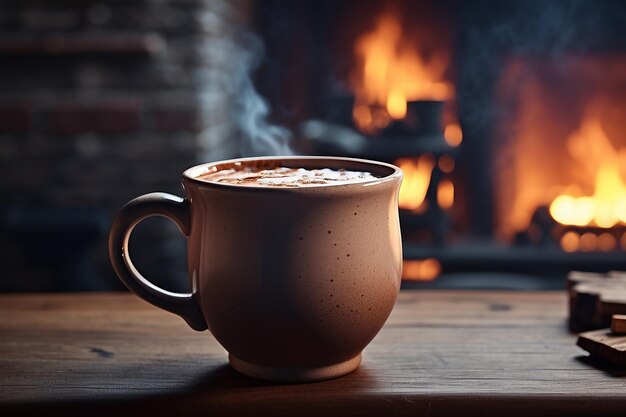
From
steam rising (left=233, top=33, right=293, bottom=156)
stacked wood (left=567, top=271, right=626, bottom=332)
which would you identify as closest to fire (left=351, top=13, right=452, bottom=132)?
steam rising (left=233, top=33, right=293, bottom=156)

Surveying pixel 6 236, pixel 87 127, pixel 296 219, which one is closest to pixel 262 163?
pixel 296 219

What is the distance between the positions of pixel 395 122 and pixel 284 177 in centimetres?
142

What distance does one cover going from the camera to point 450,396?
0.51m

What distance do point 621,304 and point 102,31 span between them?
4.30 feet

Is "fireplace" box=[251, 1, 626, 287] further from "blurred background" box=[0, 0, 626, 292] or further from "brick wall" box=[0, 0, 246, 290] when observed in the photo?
"brick wall" box=[0, 0, 246, 290]

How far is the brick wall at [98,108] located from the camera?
5.43 ft

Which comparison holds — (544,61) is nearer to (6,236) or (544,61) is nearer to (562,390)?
(6,236)

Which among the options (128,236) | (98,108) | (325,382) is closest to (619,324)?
(325,382)

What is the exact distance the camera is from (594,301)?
0.64 m

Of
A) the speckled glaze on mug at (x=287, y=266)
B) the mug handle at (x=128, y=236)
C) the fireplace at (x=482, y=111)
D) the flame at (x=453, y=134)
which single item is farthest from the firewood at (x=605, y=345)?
the flame at (x=453, y=134)

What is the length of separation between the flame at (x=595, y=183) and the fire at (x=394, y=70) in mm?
372

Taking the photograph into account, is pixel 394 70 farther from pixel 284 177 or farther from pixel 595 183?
pixel 284 177

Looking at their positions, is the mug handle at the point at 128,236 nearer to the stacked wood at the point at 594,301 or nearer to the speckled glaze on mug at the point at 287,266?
the speckled glaze on mug at the point at 287,266

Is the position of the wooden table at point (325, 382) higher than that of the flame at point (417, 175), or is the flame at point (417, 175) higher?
the wooden table at point (325, 382)
